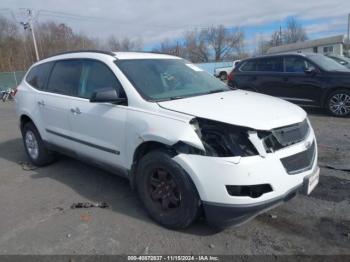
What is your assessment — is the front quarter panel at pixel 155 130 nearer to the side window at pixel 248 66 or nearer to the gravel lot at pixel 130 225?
the gravel lot at pixel 130 225

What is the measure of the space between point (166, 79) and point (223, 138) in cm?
145

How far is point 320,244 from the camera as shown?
10.3 ft

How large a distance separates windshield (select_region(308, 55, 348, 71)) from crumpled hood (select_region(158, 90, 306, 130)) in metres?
5.93

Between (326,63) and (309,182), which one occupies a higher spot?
(326,63)

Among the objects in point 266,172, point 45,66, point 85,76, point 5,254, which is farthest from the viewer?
point 45,66

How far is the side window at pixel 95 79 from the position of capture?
411cm

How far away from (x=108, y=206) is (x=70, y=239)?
77 cm

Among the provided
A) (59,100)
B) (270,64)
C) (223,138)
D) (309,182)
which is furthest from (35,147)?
(270,64)

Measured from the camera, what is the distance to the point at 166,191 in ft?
11.5

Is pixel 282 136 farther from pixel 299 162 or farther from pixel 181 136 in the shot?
pixel 181 136

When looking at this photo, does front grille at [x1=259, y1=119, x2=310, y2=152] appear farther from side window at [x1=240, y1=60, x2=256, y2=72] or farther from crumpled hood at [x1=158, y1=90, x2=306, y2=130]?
side window at [x1=240, y1=60, x2=256, y2=72]

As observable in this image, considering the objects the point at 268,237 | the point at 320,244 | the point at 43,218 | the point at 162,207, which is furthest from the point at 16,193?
the point at 320,244

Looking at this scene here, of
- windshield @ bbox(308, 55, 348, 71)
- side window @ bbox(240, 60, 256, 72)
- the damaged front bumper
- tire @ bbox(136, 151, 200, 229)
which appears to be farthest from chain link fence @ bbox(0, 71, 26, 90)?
the damaged front bumper

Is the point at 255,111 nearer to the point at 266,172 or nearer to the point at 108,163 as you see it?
the point at 266,172
